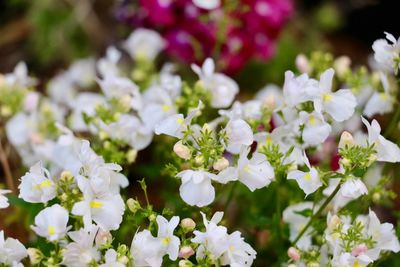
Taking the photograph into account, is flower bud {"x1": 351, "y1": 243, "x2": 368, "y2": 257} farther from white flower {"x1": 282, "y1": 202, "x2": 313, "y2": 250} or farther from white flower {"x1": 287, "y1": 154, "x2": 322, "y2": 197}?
white flower {"x1": 282, "y1": 202, "x2": 313, "y2": 250}

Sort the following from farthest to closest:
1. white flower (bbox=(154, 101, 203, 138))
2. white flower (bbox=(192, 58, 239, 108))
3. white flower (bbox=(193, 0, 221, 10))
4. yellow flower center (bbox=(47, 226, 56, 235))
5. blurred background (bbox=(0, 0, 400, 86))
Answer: blurred background (bbox=(0, 0, 400, 86))
white flower (bbox=(193, 0, 221, 10))
white flower (bbox=(192, 58, 239, 108))
white flower (bbox=(154, 101, 203, 138))
yellow flower center (bbox=(47, 226, 56, 235))

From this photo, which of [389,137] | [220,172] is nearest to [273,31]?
[389,137]

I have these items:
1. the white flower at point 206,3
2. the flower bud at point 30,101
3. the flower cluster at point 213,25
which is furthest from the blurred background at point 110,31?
the flower bud at point 30,101

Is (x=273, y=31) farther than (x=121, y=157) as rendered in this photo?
Yes

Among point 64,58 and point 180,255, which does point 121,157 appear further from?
point 64,58

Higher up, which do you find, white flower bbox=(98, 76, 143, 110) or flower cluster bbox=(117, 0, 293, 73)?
white flower bbox=(98, 76, 143, 110)

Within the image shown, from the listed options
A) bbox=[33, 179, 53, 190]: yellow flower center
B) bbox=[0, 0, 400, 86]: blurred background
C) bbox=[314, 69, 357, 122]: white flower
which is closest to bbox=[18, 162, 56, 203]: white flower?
bbox=[33, 179, 53, 190]: yellow flower center

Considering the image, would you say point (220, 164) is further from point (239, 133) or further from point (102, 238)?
point (102, 238)

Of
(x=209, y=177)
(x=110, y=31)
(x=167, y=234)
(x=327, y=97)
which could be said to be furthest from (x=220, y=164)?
(x=110, y=31)
